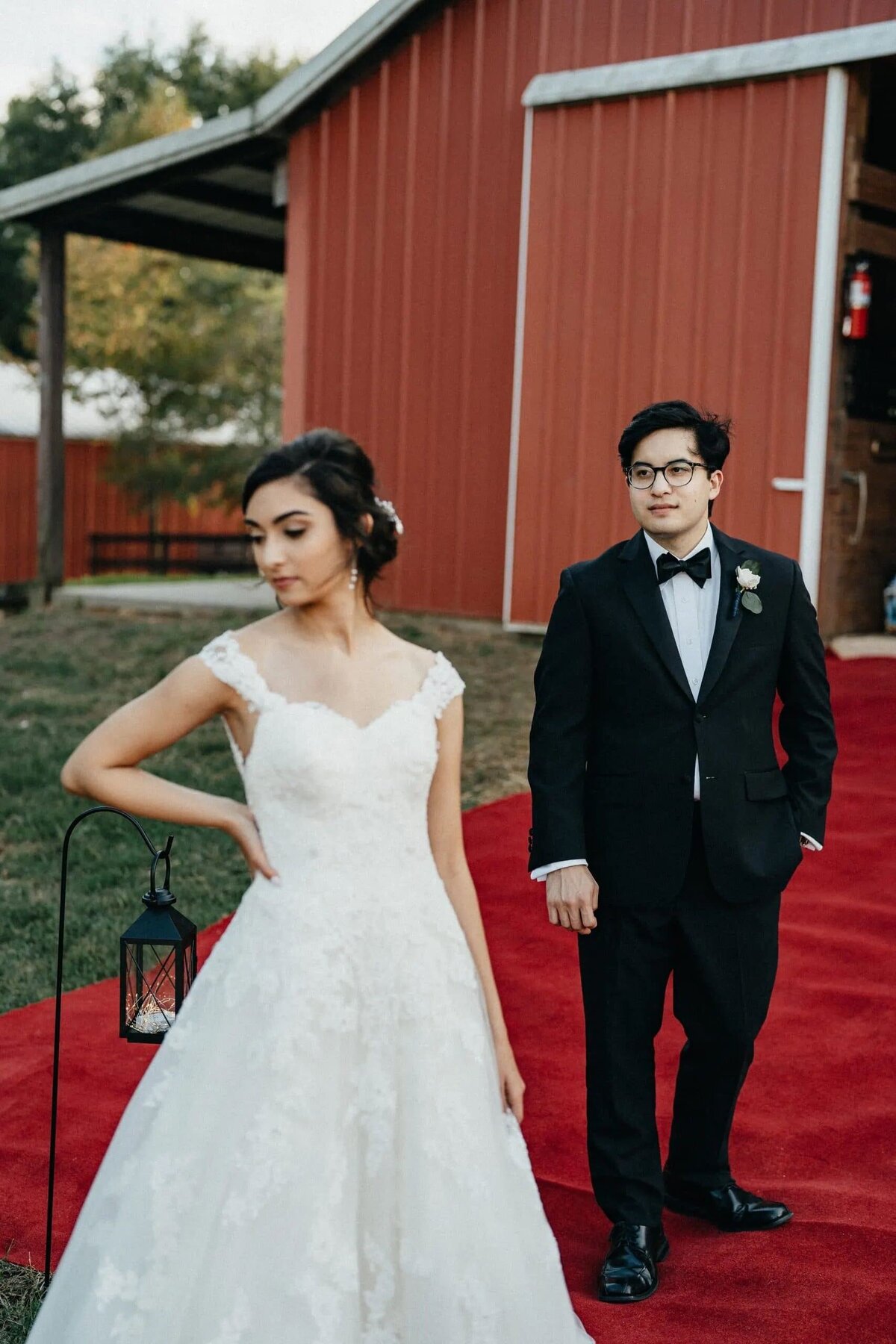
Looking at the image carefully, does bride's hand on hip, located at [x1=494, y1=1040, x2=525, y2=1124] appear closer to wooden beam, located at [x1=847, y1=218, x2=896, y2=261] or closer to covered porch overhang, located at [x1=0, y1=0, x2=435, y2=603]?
wooden beam, located at [x1=847, y1=218, x2=896, y2=261]

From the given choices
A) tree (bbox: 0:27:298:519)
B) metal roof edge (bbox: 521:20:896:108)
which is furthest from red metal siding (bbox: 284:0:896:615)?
tree (bbox: 0:27:298:519)

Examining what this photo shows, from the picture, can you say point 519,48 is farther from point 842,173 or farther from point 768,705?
point 768,705

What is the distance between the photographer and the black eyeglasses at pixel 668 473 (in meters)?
3.11

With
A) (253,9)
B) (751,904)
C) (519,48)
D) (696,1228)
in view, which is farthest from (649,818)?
(253,9)

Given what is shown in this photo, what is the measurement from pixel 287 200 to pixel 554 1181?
8603 mm

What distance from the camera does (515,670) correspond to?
28.9 feet

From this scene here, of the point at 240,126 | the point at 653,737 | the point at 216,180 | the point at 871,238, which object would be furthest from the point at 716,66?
the point at 653,737

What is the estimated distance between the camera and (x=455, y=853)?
8.43 ft

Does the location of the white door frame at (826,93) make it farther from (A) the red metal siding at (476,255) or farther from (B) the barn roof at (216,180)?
(B) the barn roof at (216,180)

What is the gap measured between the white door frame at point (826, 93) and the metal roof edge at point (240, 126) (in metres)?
1.72

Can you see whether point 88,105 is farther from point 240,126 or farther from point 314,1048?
point 314,1048

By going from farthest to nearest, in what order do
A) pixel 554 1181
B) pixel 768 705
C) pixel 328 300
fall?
pixel 328 300, pixel 554 1181, pixel 768 705

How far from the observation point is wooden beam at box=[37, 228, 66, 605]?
12.6m

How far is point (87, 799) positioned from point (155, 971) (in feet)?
7.06
